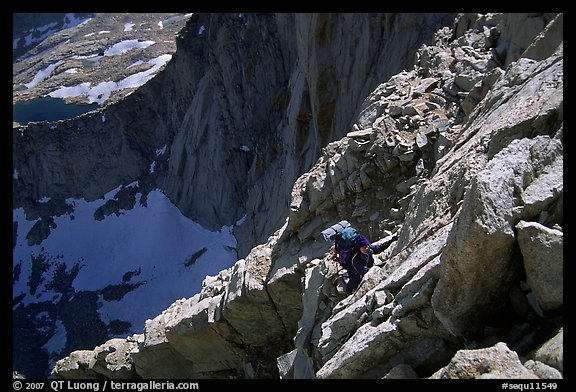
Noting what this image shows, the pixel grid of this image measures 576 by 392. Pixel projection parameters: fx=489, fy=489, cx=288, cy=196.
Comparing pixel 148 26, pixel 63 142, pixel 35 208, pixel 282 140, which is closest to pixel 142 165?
pixel 63 142

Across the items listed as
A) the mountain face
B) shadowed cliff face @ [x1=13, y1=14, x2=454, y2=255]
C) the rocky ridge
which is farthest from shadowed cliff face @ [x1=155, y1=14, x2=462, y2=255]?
the rocky ridge

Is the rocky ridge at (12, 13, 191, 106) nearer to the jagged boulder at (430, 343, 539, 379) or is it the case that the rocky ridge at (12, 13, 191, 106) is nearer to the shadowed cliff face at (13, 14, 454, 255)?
the shadowed cliff face at (13, 14, 454, 255)

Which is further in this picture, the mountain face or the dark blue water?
the dark blue water

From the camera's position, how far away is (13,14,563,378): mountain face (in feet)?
20.5

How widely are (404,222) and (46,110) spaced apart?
A: 10246 cm

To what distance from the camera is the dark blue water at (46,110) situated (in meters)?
94.9

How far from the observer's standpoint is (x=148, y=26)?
136750 mm

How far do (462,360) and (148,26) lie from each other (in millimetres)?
145803

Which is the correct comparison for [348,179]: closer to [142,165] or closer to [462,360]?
[462,360]

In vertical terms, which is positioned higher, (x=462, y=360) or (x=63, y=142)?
(x=462, y=360)

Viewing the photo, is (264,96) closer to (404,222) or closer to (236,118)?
(236,118)

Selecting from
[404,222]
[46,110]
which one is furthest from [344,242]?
[46,110]

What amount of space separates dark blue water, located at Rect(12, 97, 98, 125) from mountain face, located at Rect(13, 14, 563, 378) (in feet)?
227

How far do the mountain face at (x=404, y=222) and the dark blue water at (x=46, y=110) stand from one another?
69227mm
